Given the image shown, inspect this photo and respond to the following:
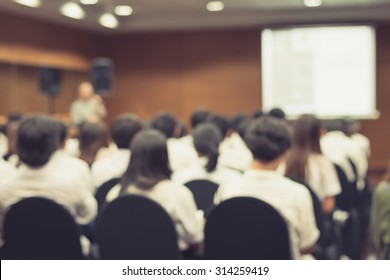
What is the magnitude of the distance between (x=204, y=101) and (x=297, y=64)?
2096 millimetres

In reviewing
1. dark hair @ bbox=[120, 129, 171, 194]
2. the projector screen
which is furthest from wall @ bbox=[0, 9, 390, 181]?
dark hair @ bbox=[120, 129, 171, 194]

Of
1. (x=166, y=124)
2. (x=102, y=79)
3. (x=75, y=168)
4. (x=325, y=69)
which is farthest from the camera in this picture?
(x=325, y=69)

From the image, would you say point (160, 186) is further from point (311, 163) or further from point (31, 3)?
point (31, 3)

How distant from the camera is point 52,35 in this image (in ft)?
34.4

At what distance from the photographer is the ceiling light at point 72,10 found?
946cm

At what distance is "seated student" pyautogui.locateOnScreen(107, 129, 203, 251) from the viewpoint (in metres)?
2.65

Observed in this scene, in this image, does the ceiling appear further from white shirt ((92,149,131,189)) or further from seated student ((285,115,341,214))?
seated student ((285,115,341,214))

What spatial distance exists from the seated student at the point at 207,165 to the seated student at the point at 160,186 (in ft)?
3.07

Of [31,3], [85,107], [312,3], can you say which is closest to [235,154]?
[31,3]

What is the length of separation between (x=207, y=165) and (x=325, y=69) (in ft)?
24.7

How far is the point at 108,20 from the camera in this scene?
1116cm

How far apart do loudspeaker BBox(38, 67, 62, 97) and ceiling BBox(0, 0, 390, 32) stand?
955 millimetres
